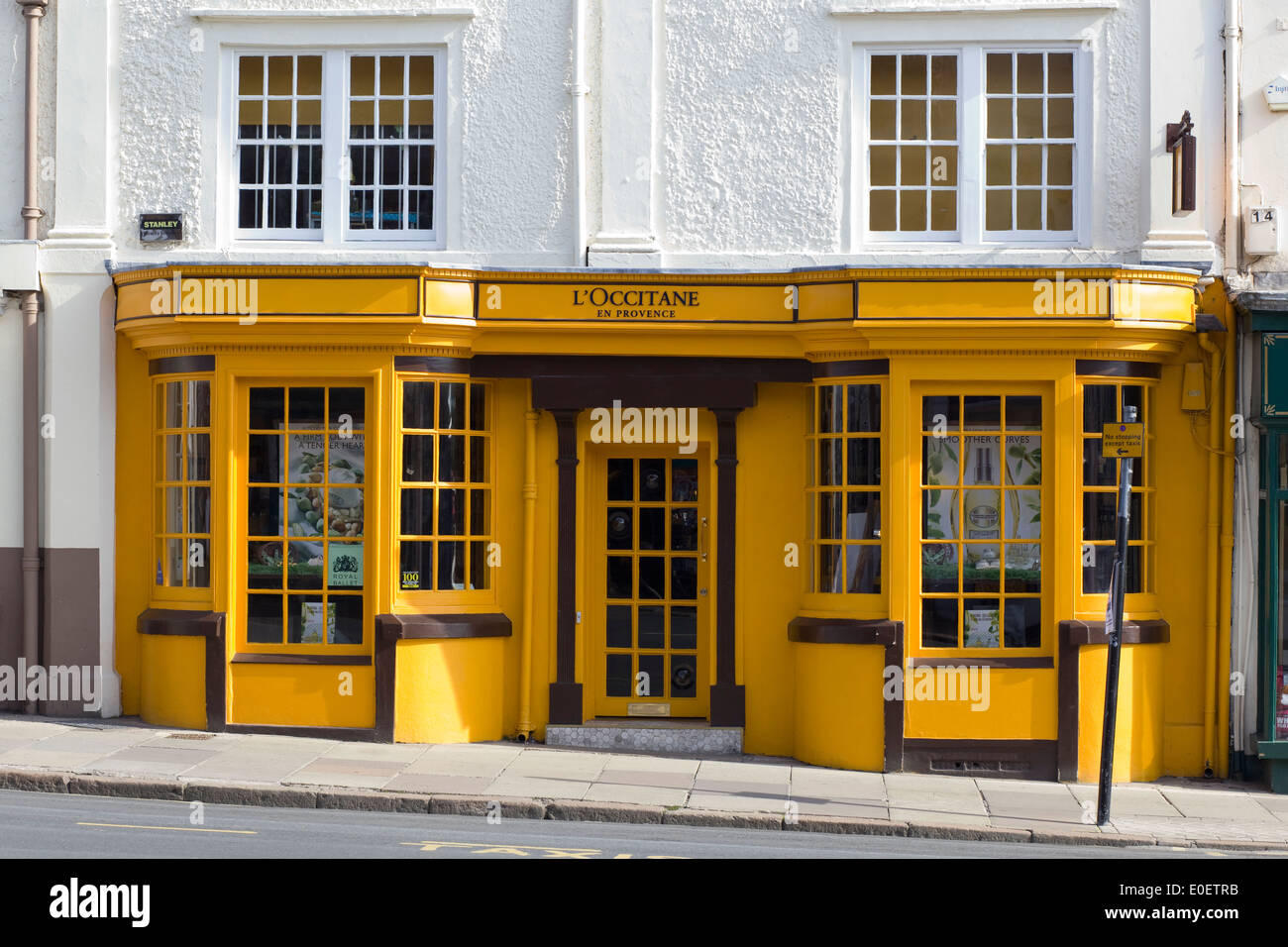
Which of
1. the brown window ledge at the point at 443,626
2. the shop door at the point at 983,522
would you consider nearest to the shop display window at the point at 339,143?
the brown window ledge at the point at 443,626

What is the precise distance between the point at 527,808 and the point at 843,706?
10.8 ft

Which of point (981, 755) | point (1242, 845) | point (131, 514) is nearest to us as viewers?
point (1242, 845)

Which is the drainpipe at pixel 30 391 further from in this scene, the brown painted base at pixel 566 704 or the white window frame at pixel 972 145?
the white window frame at pixel 972 145

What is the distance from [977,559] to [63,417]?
817 cm

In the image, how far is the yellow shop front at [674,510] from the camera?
12.4 m

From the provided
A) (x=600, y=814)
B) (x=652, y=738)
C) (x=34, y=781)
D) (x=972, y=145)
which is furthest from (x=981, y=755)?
(x=34, y=781)

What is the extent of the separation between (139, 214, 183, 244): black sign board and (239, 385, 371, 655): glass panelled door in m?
1.62

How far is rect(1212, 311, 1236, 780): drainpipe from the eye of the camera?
496 inches

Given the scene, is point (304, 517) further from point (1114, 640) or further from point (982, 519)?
point (1114, 640)

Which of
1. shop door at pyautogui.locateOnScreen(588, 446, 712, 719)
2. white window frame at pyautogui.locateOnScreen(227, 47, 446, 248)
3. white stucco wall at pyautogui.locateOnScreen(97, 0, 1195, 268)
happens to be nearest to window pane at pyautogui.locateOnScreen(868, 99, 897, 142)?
white stucco wall at pyautogui.locateOnScreen(97, 0, 1195, 268)

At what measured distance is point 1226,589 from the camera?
12633 millimetres

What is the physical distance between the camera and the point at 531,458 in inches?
516

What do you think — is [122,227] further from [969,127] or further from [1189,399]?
[1189,399]

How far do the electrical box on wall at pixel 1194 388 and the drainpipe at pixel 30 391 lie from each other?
10113mm
